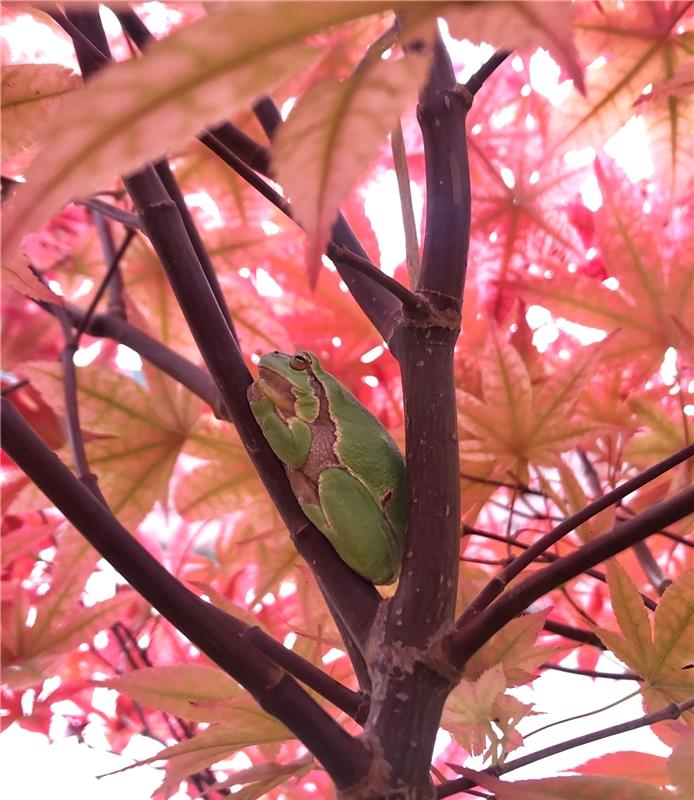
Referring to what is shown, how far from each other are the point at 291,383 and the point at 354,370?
0.09 m

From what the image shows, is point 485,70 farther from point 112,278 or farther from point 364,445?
point 112,278

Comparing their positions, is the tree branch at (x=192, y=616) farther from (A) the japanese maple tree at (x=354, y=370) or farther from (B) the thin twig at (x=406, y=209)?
(B) the thin twig at (x=406, y=209)

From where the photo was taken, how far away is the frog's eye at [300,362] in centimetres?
33

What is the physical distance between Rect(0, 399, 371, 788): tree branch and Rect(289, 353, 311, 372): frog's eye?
15cm

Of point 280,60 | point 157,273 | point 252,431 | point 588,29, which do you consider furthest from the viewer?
point 157,273

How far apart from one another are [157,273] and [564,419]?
0.24 metres

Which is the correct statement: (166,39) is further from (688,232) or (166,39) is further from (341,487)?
(688,232)

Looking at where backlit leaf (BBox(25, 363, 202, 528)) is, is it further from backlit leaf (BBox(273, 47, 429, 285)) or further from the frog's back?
backlit leaf (BBox(273, 47, 429, 285))

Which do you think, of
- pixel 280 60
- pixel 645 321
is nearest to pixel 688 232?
pixel 645 321

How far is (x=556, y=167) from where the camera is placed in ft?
1.33

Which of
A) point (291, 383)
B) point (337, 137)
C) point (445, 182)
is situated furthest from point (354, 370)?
point (337, 137)

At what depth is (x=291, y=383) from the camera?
347 millimetres

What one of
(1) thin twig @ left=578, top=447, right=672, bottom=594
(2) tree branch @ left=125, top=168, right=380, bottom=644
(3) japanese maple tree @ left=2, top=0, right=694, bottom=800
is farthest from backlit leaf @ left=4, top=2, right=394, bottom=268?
(1) thin twig @ left=578, top=447, right=672, bottom=594

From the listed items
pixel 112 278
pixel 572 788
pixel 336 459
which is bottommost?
pixel 572 788
